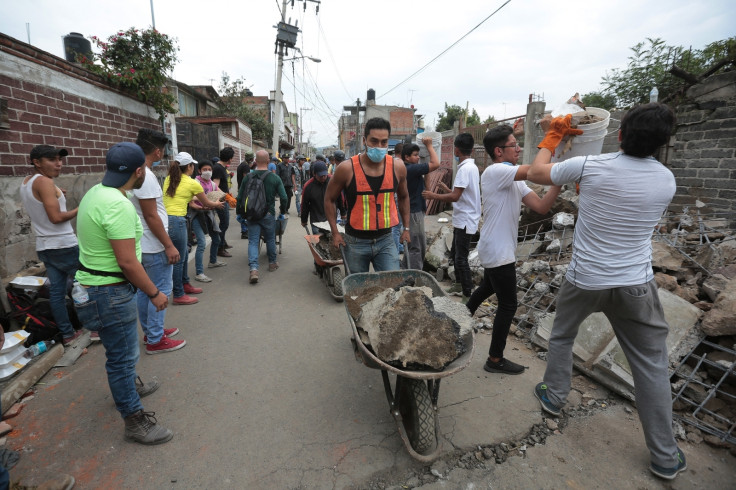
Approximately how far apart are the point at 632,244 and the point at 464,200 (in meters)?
2.44

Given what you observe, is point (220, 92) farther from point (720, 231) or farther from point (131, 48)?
point (720, 231)

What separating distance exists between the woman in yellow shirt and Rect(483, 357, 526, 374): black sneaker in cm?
358

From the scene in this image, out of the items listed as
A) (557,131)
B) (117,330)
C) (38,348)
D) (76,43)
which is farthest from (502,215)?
(76,43)

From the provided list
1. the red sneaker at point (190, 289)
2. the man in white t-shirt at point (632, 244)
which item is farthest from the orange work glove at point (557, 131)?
the red sneaker at point (190, 289)

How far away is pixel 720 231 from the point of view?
4.48 metres

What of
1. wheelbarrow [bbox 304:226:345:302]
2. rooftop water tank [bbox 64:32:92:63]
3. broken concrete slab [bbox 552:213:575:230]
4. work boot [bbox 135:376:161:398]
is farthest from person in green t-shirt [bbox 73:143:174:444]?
rooftop water tank [bbox 64:32:92:63]

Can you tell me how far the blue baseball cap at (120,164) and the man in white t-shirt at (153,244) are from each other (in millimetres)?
864

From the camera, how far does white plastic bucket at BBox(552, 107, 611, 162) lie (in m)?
2.31

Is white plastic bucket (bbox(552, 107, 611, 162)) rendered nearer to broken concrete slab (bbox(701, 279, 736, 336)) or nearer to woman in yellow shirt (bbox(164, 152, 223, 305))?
broken concrete slab (bbox(701, 279, 736, 336))

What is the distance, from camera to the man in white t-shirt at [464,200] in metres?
4.25

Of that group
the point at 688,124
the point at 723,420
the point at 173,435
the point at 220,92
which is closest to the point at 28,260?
the point at 173,435

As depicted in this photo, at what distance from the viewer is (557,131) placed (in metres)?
2.31

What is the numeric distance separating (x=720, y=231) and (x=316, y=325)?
17.2 ft

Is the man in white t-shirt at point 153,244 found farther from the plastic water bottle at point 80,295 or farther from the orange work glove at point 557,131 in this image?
the orange work glove at point 557,131
